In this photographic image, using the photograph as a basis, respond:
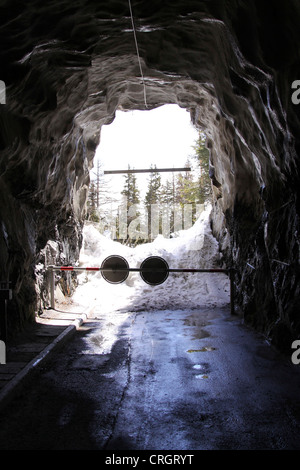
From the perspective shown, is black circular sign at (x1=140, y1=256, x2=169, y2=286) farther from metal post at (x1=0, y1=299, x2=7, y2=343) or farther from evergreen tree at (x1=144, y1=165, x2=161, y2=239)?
evergreen tree at (x1=144, y1=165, x2=161, y2=239)

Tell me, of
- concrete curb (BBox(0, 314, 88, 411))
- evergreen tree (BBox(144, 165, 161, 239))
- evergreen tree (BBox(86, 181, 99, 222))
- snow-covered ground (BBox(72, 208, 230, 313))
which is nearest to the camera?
concrete curb (BBox(0, 314, 88, 411))

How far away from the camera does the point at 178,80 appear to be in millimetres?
9875

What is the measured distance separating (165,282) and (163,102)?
26.3 feet

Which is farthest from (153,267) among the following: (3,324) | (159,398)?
(159,398)

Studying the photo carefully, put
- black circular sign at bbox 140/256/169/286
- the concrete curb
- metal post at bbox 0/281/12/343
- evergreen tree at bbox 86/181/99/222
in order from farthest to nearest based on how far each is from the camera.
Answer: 1. evergreen tree at bbox 86/181/99/222
2. black circular sign at bbox 140/256/169/286
3. metal post at bbox 0/281/12/343
4. the concrete curb

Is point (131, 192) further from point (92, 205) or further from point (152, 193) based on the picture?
point (92, 205)

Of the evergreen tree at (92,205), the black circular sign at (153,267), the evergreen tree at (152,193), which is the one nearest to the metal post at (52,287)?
the black circular sign at (153,267)

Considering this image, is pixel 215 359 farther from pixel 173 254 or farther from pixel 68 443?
pixel 173 254

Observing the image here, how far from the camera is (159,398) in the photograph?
490 cm

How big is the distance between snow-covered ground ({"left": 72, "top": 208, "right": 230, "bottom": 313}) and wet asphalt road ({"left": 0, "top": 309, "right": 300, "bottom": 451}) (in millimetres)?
5552

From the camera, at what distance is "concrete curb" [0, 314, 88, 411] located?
15.8 feet

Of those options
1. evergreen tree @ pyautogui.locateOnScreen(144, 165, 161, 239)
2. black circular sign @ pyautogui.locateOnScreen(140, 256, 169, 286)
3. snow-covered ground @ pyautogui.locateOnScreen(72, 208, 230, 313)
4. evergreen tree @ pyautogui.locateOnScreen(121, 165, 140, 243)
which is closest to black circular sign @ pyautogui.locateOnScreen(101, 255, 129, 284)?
black circular sign @ pyautogui.locateOnScreen(140, 256, 169, 286)

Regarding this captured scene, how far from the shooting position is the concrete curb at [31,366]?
481 cm

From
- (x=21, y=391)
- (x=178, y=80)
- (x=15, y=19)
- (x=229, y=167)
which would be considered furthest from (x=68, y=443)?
(x=229, y=167)
